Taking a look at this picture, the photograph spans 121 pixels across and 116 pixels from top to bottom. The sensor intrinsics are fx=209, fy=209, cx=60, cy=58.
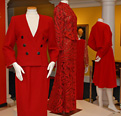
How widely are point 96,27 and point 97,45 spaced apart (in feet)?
1.25

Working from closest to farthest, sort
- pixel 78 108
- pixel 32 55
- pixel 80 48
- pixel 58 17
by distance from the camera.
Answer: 1. pixel 32 55
2. pixel 58 17
3. pixel 78 108
4. pixel 80 48

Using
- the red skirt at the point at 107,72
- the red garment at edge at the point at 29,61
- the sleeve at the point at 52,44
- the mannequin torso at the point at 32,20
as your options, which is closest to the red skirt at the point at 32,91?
the red garment at edge at the point at 29,61

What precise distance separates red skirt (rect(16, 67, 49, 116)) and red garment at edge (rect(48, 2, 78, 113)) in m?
1.33

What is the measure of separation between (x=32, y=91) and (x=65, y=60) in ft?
4.67

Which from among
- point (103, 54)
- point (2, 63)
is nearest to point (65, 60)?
point (103, 54)

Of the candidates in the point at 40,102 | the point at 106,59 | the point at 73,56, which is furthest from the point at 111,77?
the point at 40,102

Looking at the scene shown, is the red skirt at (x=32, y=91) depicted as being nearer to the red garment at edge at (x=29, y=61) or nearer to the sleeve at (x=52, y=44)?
the red garment at edge at (x=29, y=61)

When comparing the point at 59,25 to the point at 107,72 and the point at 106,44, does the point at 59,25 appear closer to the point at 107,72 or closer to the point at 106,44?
the point at 106,44

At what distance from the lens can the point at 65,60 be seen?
3.63 metres

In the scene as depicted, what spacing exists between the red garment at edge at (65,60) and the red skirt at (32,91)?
133 cm

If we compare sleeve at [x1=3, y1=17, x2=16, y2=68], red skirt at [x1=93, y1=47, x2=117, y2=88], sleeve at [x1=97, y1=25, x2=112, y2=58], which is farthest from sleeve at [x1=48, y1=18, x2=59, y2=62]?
red skirt at [x1=93, y1=47, x2=117, y2=88]

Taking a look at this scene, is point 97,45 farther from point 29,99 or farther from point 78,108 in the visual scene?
point 29,99

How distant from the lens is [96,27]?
4285 millimetres

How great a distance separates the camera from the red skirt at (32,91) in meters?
2.27
